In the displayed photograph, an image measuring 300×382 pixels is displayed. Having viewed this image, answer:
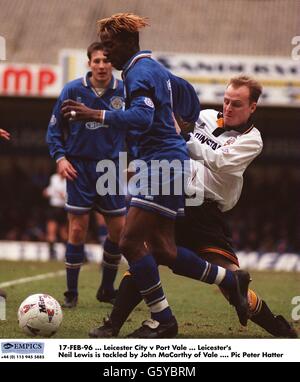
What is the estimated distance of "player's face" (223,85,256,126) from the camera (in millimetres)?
5258

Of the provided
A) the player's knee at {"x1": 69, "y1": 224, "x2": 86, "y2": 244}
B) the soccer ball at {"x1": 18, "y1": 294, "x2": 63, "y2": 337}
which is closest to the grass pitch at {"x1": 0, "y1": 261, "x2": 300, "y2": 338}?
the soccer ball at {"x1": 18, "y1": 294, "x2": 63, "y2": 337}

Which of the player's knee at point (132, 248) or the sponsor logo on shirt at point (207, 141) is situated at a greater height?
the sponsor logo on shirt at point (207, 141)

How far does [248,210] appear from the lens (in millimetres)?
15297

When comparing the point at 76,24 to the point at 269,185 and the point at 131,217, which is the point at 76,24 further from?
the point at 131,217

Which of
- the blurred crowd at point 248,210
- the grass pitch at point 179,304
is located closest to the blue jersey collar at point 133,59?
the grass pitch at point 179,304

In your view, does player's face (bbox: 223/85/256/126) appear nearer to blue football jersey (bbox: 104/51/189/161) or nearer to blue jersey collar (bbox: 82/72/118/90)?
blue football jersey (bbox: 104/51/189/161)

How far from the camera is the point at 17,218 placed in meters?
15.1

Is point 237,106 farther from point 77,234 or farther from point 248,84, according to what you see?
point 77,234

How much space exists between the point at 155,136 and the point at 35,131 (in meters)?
11.4

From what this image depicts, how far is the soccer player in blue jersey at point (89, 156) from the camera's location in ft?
21.3

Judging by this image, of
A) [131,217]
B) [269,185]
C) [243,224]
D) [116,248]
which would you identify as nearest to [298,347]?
[131,217]

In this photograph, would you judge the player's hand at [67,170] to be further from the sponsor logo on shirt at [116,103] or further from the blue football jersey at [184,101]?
the blue football jersey at [184,101]

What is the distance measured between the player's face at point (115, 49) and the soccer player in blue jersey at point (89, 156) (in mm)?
1597
